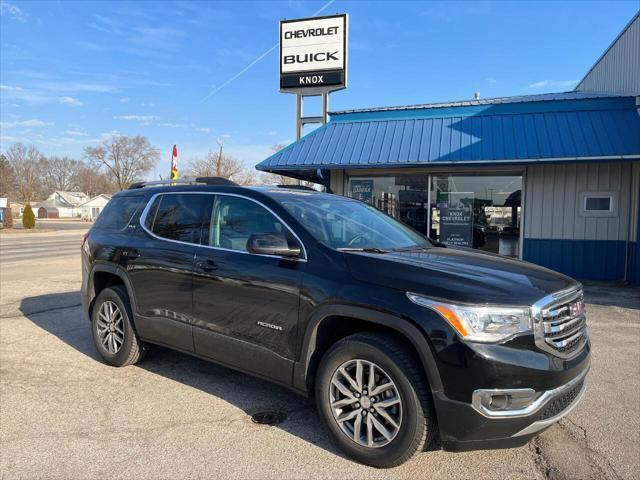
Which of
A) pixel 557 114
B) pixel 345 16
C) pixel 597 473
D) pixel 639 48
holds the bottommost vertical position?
pixel 597 473

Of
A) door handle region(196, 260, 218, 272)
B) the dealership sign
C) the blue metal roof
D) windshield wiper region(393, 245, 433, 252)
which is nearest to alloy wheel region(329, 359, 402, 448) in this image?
windshield wiper region(393, 245, 433, 252)

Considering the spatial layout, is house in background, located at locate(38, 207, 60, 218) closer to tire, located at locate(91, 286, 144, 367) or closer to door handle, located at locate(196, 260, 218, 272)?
tire, located at locate(91, 286, 144, 367)

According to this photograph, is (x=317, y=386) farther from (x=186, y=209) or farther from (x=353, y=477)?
(x=186, y=209)

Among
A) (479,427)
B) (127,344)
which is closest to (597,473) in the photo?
(479,427)

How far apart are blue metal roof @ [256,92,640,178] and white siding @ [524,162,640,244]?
2.93ft

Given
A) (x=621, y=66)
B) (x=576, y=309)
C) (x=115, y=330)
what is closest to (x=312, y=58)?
(x=621, y=66)

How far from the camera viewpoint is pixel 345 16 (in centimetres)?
1525

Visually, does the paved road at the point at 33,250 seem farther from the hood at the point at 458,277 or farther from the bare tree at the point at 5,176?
the bare tree at the point at 5,176

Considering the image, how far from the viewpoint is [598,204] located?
35.4ft

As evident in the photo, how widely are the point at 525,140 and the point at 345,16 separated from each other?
794 centimetres

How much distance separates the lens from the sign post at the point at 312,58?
606 inches

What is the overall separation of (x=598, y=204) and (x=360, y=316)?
9.94 metres

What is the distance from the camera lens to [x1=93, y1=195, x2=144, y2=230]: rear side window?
4.97 meters

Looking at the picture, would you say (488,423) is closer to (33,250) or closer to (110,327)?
(110,327)
